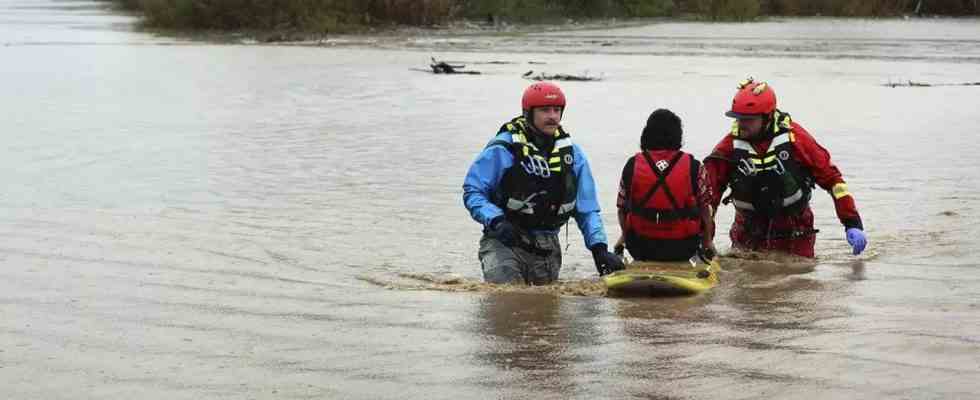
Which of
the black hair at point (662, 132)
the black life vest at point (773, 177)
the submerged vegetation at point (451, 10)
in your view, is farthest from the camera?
A: the submerged vegetation at point (451, 10)

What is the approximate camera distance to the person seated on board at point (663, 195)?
7875 millimetres

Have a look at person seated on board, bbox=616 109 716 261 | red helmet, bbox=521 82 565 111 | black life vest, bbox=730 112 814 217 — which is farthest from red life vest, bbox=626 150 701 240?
black life vest, bbox=730 112 814 217

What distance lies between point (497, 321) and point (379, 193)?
679cm

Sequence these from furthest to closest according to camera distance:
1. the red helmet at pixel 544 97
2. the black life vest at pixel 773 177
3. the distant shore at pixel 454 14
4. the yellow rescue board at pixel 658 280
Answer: the distant shore at pixel 454 14
the black life vest at pixel 773 177
the red helmet at pixel 544 97
the yellow rescue board at pixel 658 280

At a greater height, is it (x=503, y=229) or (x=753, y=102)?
(x=753, y=102)

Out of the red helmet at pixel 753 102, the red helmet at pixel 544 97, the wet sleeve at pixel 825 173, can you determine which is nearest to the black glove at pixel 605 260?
the red helmet at pixel 544 97

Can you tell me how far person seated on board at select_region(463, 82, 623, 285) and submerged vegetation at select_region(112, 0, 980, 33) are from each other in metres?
40.0

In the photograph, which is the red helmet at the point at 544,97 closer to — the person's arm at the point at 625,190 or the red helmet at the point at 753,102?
the person's arm at the point at 625,190

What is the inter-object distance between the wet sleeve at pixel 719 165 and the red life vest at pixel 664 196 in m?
0.86

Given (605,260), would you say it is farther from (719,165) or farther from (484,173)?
(719,165)

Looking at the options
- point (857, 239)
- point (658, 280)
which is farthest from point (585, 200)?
point (857, 239)

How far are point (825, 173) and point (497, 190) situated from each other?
2.00 m

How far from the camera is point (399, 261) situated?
10148 millimetres

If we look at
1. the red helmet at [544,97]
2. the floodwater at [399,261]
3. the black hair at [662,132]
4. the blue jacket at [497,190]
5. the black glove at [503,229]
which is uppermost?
the red helmet at [544,97]
